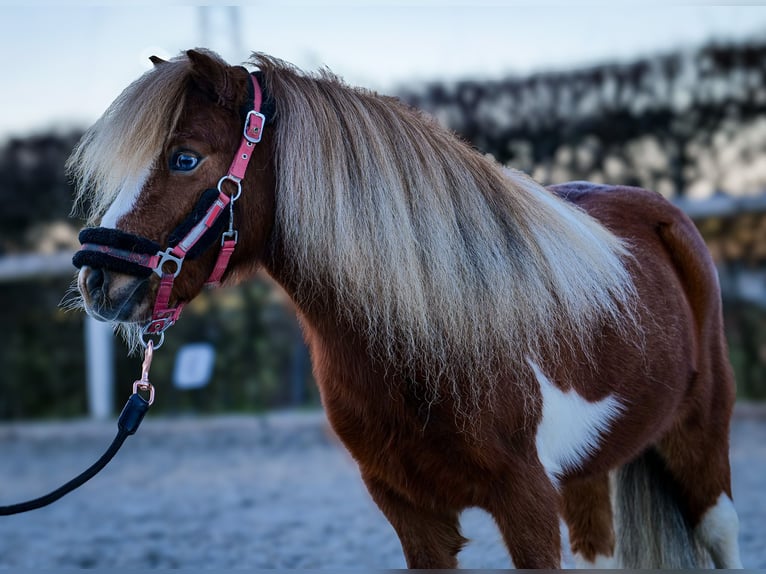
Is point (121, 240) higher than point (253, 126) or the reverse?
the reverse

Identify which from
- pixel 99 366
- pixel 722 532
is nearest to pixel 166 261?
pixel 722 532

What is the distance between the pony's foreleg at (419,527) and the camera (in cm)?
235

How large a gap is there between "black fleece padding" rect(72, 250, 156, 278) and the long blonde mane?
40cm

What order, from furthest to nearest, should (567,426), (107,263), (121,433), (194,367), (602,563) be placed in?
(194,367) → (602,563) → (567,426) → (121,433) → (107,263)

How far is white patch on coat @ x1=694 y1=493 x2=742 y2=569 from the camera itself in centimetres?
296

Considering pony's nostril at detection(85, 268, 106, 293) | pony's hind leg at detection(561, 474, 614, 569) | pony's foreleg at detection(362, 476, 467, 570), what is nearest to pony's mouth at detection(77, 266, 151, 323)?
pony's nostril at detection(85, 268, 106, 293)

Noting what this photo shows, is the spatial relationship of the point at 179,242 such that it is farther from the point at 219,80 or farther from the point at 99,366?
the point at 99,366

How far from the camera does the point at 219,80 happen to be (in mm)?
2072

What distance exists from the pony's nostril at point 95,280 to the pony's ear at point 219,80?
0.54 meters

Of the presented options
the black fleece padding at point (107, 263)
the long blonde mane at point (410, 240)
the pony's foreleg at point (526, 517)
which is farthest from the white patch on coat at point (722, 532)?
the black fleece padding at point (107, 263)

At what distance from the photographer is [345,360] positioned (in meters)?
2.20

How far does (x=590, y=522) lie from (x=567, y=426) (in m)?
1.14

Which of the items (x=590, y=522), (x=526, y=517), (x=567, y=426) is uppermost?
(x=567, y=426)

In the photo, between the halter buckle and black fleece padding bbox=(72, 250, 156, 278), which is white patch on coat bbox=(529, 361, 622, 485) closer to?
the halter buckle
